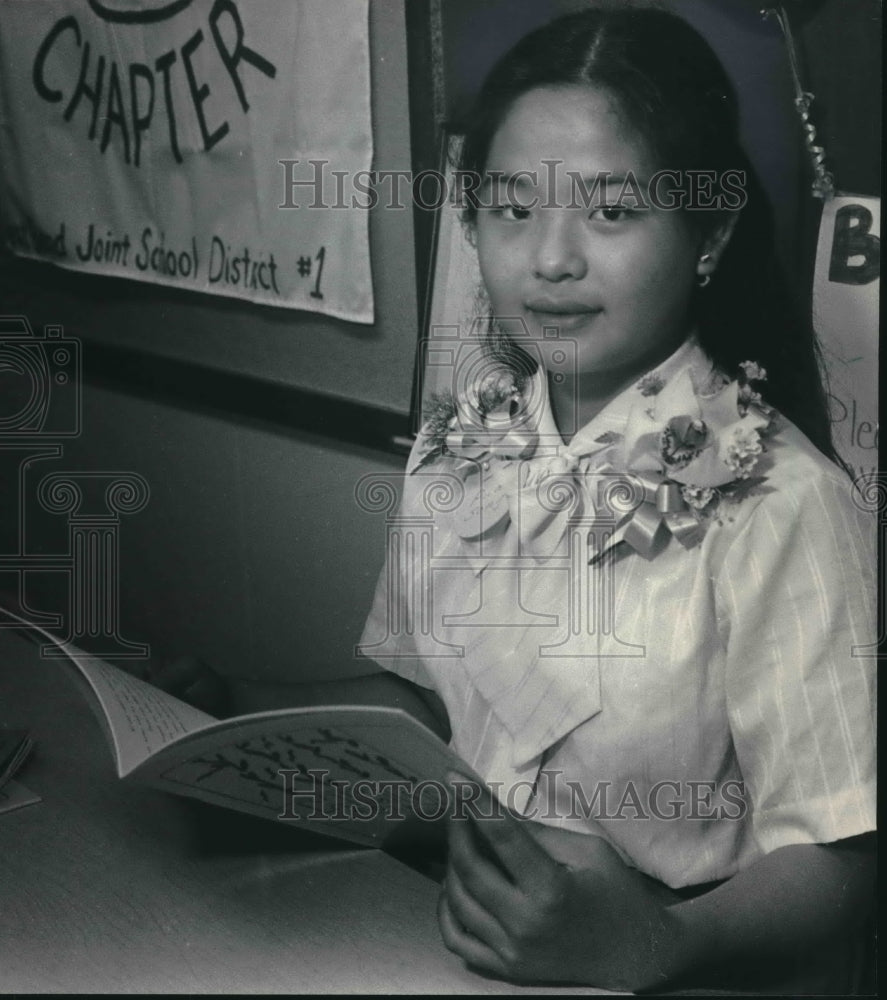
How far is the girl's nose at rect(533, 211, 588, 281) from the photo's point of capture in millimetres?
1083

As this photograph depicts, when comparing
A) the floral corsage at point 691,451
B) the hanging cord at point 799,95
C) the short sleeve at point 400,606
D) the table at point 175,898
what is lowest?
the table at point 175,898

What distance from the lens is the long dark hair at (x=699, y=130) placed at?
42.0 inches

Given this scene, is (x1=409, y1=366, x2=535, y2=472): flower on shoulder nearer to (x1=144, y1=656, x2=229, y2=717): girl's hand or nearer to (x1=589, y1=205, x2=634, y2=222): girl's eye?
(x1=589, y1=205, x2=634, y2=222): girl's eye

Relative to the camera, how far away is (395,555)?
3.83ft

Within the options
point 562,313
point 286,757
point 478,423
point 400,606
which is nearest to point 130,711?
point 286,757

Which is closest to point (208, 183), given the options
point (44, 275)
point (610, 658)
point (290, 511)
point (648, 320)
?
point (44, 275)

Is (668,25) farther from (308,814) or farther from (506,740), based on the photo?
(308,814)

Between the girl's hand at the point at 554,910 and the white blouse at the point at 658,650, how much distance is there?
27 mm

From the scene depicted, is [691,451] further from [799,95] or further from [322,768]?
[322,768]

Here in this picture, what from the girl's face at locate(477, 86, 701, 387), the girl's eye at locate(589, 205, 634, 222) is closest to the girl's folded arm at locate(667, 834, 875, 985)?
the girl's face at locate(477, 86, 701, 387)

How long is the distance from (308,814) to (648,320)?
558 millimetres

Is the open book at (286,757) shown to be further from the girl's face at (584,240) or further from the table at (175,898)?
the girl's face at (584,240)

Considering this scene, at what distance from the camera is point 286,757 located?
3.67 feet

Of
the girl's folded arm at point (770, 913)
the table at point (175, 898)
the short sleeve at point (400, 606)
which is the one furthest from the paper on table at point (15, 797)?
the girl's folded arm at point (770, 913)
